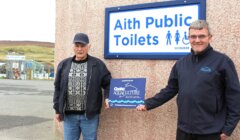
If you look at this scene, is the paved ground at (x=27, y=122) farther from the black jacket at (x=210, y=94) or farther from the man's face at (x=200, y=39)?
the man's face at (x=200, y=39)

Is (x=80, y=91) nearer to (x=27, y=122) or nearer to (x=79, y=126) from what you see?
(x=79, y=126)

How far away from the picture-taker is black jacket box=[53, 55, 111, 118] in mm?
4945

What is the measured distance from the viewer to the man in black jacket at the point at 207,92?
12.5 feet

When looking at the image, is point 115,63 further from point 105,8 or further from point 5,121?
point 5,121

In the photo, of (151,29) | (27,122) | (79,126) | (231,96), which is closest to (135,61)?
(151,29)

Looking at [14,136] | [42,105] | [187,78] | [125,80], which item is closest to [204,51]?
[187,78]

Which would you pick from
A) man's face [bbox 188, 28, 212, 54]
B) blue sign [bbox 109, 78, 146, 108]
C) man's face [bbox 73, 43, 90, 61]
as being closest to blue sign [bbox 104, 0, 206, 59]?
blue sign [bbox 109, 78, 146, 108]

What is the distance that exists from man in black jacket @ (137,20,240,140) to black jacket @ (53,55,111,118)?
132 centimetres

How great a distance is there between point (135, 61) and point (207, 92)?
169 centimetres

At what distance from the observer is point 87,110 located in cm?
491

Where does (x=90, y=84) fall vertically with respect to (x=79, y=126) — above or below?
above

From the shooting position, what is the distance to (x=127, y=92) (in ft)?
16.6

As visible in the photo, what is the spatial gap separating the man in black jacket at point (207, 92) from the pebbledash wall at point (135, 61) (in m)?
0.77

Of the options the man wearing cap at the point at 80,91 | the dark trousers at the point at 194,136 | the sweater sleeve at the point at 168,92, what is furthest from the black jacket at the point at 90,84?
the dark trousers at the point at 194,136
